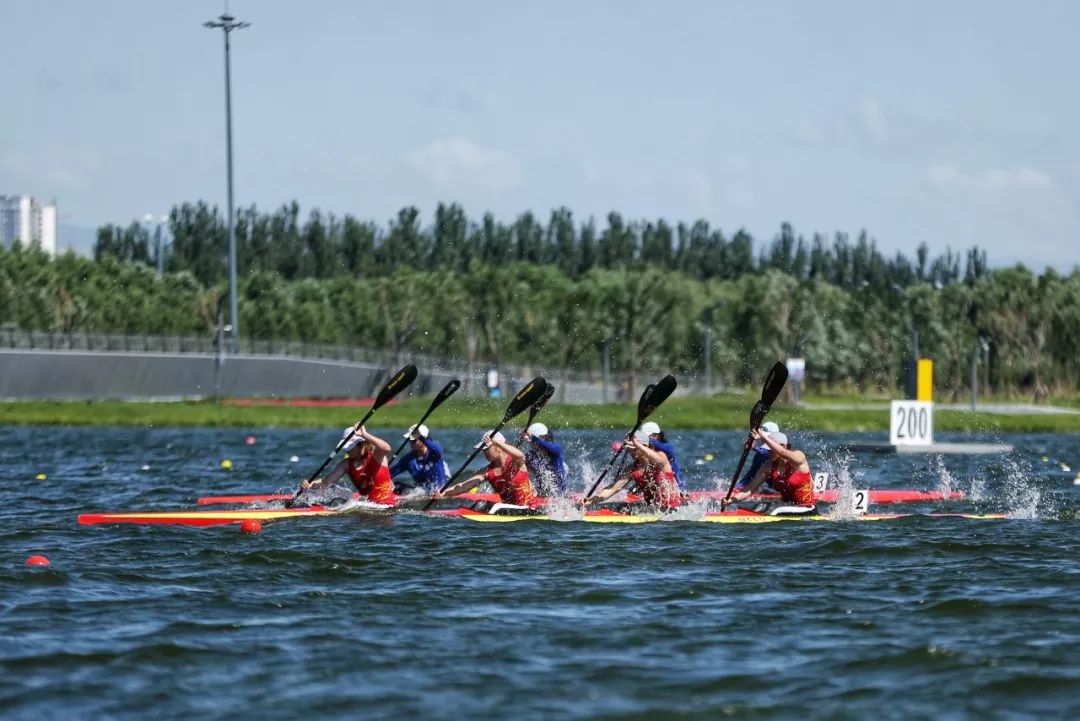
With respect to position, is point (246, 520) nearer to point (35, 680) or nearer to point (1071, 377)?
point (35, 680)

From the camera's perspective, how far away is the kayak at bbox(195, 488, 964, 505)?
24969 mm

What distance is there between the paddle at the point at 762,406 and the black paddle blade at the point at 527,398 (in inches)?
139

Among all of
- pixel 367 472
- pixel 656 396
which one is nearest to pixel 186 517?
pixel 367 472

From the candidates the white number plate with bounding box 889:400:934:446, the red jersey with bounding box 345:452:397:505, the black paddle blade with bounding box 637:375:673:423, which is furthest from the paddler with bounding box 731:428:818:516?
the white number plate with bounding box 889:400:934:446

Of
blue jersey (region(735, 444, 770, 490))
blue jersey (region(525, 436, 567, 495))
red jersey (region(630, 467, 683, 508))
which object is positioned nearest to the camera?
red jersey (region(630, 467, 683, 508))

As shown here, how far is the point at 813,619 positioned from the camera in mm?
15562

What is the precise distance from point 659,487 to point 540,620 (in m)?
9.41

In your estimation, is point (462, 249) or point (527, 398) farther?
point (462, 249)

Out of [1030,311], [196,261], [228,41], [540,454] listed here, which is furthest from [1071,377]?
[540,454]

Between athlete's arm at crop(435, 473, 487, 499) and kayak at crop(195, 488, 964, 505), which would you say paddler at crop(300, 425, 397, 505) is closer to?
kayak at crop(195, 488, 964, 505)

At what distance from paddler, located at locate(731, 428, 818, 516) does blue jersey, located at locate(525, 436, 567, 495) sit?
2.65m

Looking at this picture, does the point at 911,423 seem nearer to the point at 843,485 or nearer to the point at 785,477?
the point at 843,485

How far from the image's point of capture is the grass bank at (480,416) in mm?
67125

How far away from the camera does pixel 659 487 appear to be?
24672 millimetres
